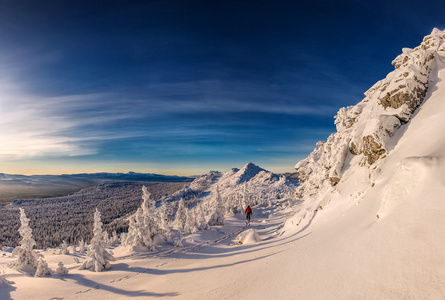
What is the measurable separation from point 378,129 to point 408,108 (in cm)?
318

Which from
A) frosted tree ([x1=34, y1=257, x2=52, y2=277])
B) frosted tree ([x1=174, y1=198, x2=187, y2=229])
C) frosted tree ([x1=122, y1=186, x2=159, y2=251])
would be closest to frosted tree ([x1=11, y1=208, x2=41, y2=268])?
frosted tree ([x1=34, y1=257, x2=52, y2=277])

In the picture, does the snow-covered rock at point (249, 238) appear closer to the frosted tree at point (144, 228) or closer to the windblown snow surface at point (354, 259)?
the windblown snow surface at point (354, 259)

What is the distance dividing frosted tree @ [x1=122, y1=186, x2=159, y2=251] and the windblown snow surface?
1.04m

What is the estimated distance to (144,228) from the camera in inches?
773

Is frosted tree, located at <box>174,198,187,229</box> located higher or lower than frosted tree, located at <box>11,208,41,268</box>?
lower

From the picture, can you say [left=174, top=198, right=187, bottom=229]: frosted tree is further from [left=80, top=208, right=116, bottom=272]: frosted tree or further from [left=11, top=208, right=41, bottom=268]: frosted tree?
[left=80, top=208, right=116, bottom=272]: frosted tree

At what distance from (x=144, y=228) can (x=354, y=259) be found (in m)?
17.4

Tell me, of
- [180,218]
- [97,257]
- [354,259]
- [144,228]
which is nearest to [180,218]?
[180,218]

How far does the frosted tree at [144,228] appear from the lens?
19.4 metres

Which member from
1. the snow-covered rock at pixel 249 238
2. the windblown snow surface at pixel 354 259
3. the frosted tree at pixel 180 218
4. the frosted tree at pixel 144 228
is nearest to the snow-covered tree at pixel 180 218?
the frosted tree at pixel 180 218

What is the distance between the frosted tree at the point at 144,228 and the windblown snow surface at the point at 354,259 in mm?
1038

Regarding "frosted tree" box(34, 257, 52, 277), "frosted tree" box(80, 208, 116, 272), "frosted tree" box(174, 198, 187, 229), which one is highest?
"frosted tree" box(80, 208, 116, 272)

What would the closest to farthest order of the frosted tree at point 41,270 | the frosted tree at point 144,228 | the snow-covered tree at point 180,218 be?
the frosted tree at point 41,270 < the frosted tree at point 144,228 < the snow-covered tree at point 180,218

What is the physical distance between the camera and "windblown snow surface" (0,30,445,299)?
20.9 ft
